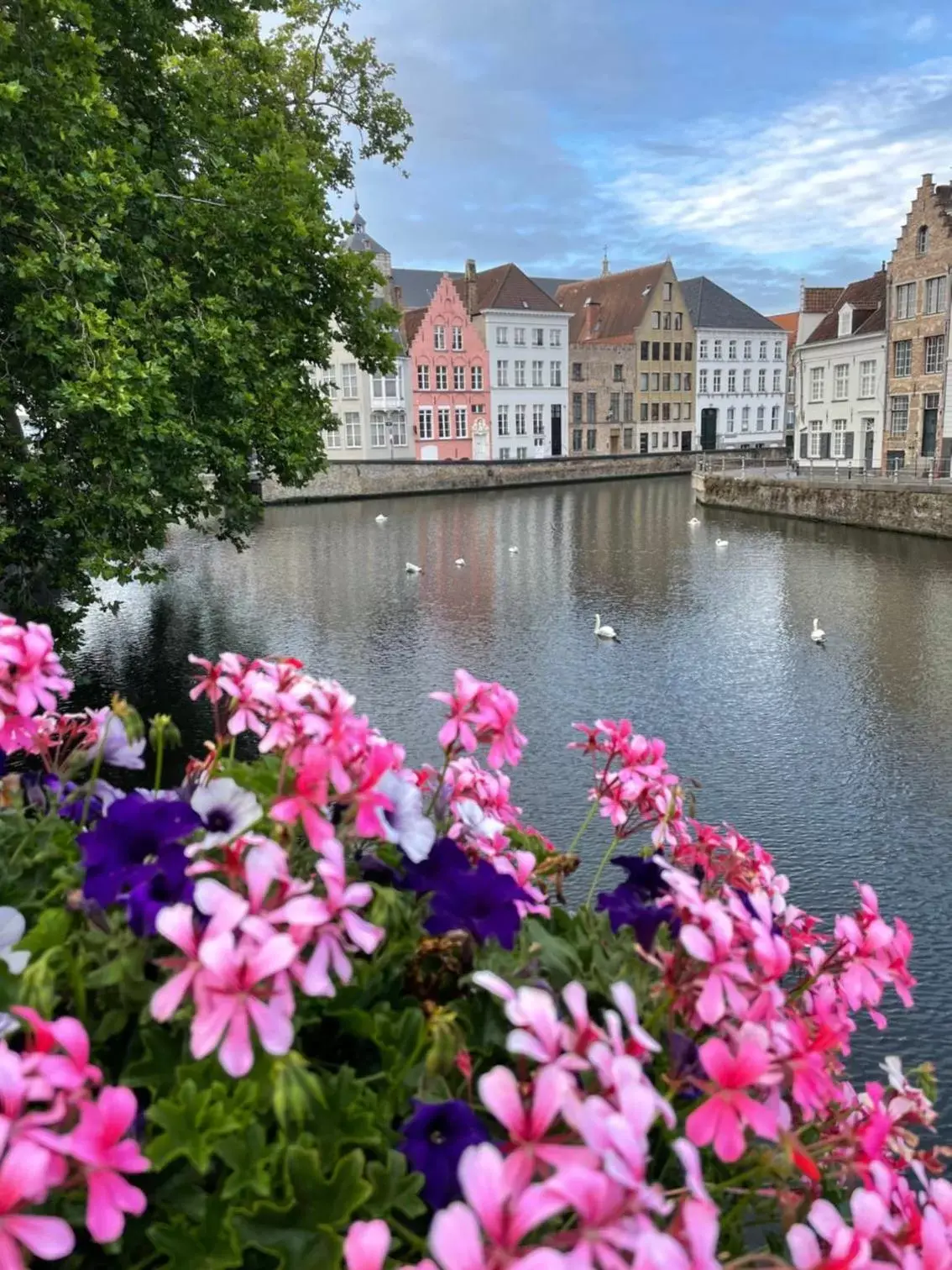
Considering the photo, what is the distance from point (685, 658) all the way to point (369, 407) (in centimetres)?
4210

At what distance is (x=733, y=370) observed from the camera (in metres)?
71.6

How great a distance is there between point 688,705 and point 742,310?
6863 centimetres

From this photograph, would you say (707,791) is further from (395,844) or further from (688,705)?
(395,844)

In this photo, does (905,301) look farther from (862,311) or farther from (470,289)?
(470,289)

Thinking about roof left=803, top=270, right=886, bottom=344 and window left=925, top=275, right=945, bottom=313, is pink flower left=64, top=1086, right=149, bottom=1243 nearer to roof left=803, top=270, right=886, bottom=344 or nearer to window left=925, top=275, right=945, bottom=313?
window left=925, top=275, right=945, bottom=313

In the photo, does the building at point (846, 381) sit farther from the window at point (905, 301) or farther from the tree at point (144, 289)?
the tree at point (144, 289)

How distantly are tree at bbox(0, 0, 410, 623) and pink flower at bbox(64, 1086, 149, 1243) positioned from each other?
7994mm

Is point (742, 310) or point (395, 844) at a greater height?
point (742, 310)

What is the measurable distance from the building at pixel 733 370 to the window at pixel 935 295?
1193 inches

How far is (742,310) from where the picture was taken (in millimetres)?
→ 72562

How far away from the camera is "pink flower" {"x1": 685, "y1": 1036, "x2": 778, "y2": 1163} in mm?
1144

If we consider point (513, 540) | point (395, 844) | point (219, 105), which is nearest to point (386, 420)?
point (513, 540)

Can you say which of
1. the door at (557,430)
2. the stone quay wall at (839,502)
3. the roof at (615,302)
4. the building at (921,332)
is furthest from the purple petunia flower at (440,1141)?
the roof at (615,302)

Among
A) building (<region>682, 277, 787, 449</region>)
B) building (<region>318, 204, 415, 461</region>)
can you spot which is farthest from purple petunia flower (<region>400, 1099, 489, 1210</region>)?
building (<region>682, 277, 787, 449</region>)
